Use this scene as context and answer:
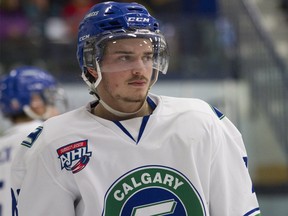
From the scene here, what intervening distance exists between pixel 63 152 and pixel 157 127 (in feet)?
0.96

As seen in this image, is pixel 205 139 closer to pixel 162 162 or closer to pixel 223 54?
pixel 162 162

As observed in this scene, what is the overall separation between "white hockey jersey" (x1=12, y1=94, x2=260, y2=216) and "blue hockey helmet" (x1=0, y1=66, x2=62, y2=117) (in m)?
1.63

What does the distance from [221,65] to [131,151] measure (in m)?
4.38

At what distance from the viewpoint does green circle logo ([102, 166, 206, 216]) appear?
2.67m

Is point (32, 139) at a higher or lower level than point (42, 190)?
higher

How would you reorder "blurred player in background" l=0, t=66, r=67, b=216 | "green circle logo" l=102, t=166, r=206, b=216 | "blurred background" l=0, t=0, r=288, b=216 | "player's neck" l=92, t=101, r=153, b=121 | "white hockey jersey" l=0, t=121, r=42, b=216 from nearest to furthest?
"green circle logo" l=102, t=166, r=206, b=216
"player's neck" l=92, t=101, r=153, b=121
"white hockey jersey" l=0, t=121, r=42, b=216
"blurred player in background" l=0, t=66, r=67, b=216
"blurred background" l=0, t=0, r=288, b=216

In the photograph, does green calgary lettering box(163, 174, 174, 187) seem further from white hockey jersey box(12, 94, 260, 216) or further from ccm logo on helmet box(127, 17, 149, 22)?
ccm logo on helmet box(127, 17, 149, 22)

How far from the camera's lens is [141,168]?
106 inches

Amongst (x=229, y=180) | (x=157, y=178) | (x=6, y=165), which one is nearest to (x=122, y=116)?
(x=157, y=178)

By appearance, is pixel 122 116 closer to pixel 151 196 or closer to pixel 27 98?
pixel 151 196

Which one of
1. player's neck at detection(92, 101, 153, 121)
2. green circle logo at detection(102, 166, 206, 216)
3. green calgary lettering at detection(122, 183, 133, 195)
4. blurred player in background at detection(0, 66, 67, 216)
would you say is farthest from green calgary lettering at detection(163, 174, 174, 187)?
blurred player in background at detection(0, 66, 67, 216)

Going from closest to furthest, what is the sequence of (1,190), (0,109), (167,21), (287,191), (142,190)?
(142,190) → (1,190) → (0,109) → (287,191) → (167,21)

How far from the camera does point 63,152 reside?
8.96 ft

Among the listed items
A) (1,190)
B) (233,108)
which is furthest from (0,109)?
(233,108)
